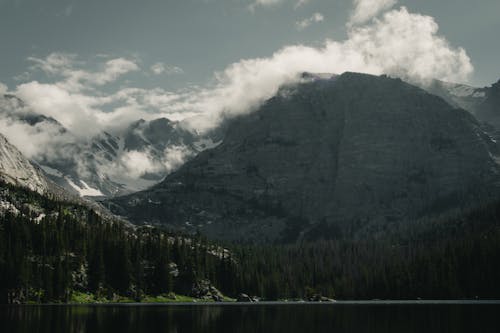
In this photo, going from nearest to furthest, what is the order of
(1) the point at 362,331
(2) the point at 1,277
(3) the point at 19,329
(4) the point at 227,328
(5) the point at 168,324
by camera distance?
1. (3) the point at 19,329
2. (1) the point at 362,331
3. (4) the point at 227,328
4. (5) the point at 168,324
5. (2) the point at 1,277

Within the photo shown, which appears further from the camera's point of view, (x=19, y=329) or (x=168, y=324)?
(x=168, y=324)

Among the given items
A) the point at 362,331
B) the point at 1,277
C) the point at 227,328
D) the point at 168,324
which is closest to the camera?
the point at 362,331

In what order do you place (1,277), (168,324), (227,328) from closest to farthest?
1. (227,328)
2. (168,324)
3. (1,277)

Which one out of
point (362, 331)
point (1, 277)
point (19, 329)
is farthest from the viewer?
point (1, 277)

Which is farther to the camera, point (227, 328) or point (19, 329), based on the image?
point (227, 328)

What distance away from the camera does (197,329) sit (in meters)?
107

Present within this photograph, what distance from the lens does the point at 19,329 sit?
9700 centimetres

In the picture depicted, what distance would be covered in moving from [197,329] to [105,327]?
15419 millimetres

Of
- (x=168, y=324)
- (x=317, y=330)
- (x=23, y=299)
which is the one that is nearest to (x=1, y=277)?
(x=23, y=299)

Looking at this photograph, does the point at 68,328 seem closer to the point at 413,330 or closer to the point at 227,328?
the point at 227,328

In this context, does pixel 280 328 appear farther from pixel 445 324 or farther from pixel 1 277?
pixel 1 277

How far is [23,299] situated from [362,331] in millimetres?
132339

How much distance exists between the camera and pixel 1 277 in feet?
654

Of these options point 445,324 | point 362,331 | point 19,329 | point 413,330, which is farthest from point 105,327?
point 445,324
